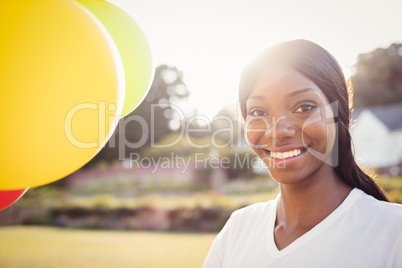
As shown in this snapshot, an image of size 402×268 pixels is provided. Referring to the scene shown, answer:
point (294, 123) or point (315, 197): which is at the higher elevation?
point (294, 123)

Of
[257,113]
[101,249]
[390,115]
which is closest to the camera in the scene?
[257,113]

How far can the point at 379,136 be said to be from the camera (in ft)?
83.3

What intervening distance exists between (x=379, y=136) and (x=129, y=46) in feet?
89.5

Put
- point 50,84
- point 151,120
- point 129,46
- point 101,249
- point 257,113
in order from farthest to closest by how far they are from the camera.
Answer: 1. point 151,120
2. point 101,249
3. point 129,46
4. point 257,113
5. point 50,84

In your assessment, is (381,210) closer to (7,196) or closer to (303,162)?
(303,162)

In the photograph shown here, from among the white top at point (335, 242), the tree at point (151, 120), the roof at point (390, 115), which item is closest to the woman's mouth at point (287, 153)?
the white top at point (335, 242)

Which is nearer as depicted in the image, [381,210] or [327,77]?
[381,210]

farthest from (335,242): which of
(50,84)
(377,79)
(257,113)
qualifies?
(377,79)

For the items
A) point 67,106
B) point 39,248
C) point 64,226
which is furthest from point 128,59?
point 64,226

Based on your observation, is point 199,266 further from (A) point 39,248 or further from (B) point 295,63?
(B) point 295,63

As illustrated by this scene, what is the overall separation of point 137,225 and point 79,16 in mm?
9609

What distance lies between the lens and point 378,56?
37625 millimetres

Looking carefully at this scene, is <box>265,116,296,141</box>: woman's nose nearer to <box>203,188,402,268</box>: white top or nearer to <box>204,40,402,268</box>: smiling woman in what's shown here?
<box>204,40,402,268</box>: smiling woman

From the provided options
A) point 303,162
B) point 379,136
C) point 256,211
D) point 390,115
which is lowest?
point 379,136
